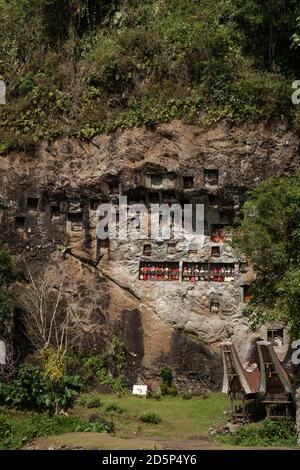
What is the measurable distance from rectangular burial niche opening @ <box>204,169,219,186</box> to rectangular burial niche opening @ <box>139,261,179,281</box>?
262 cm

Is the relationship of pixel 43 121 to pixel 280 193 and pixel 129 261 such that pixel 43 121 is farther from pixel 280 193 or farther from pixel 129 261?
pixel 280 193

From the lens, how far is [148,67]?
82.6 ft

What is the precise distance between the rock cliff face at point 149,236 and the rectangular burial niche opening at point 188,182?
43 mm

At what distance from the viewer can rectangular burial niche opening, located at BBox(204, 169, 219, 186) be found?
76.5ft

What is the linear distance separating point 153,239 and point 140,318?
96.6 inches

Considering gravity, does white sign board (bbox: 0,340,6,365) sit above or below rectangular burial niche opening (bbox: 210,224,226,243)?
below

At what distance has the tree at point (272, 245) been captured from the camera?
18.0 m

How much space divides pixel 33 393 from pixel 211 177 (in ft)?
27.0

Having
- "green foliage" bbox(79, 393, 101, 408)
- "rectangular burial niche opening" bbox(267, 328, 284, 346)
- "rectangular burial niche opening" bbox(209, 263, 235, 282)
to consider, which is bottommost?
"green foliage" bbox(79, 393, 101, 408)

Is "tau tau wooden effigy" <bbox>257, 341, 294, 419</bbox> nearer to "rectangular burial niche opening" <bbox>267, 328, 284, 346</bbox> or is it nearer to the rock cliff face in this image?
"rectangular burial niche opening" <bbox>267, 328, 284, 346</bbox>

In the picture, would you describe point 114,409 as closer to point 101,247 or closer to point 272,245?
point 101,247

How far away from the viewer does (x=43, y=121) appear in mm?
25062

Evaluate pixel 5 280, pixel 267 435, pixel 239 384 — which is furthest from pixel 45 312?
pixel 267 435

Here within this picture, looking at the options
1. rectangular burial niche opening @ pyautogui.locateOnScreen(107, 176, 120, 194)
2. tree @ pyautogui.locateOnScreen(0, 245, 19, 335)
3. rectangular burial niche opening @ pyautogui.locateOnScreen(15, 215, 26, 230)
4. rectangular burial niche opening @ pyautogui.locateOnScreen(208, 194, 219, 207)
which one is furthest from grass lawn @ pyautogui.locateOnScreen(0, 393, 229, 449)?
rectangular burial niche opening @ pyautogui.locateOnScreen(107, 176, 120, 194)
